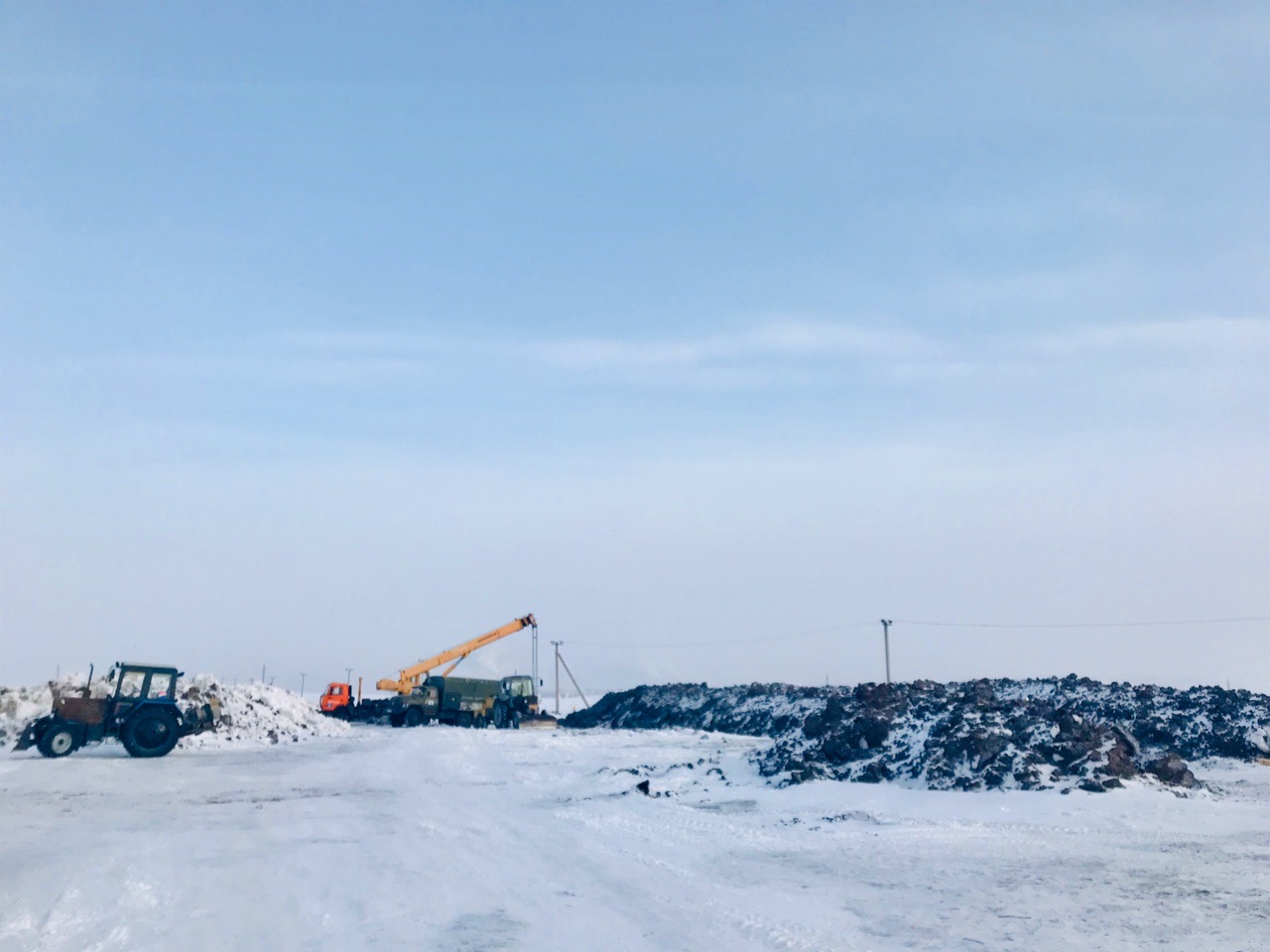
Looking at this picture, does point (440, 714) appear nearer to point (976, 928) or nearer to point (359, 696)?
point (359, 696)

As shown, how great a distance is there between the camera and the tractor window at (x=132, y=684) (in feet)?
93.8

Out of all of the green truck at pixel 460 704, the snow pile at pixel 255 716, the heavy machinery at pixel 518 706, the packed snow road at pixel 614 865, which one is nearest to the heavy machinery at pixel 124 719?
the snow pile at pixel 255 716

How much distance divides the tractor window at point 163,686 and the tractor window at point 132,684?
29cm

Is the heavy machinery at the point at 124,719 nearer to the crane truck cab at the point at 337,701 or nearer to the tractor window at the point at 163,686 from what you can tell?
the tractor window at the point at 163,686

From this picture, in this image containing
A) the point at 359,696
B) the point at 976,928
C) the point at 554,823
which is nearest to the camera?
the point at 976,928

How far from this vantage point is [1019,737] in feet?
70.7

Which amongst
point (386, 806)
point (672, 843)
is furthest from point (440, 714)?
point (672, 843)

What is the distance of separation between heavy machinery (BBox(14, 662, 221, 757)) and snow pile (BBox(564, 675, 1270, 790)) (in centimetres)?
1695

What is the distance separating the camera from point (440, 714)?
165ft

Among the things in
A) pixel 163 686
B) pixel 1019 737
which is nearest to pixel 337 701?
pixel 163 686

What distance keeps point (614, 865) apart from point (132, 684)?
70.3 feet

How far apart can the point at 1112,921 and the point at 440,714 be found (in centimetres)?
4377

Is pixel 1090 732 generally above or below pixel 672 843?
above

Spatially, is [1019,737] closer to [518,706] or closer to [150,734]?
[150,734]
